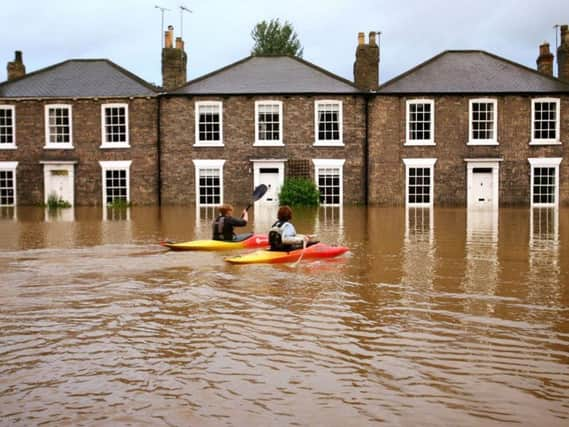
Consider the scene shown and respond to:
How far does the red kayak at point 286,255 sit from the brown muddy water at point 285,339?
0.61 ft

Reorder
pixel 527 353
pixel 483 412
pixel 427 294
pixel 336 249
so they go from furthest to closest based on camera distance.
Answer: pixel 336 249 < pixel 427 294 < pixel 527 353 < pixel 483 412

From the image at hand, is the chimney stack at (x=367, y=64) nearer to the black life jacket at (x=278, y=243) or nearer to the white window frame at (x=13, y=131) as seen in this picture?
the white window frame at (x=13, y=131)

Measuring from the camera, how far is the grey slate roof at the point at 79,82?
32.4 m

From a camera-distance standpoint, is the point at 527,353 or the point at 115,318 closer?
the point at 527,353

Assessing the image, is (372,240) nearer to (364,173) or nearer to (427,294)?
(427,294)

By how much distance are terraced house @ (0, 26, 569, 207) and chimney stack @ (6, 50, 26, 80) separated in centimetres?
320

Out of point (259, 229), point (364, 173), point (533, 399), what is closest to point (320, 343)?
point (533, 399)

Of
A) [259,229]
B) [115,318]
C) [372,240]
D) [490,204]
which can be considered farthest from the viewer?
[490,204]

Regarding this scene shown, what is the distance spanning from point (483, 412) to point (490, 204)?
2738 centimetres

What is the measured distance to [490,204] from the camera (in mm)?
31047

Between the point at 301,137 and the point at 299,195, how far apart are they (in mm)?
3041

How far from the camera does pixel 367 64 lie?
31625 millimetres

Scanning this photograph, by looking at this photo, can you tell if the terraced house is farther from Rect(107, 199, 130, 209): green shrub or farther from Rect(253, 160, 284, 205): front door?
Rect(107, 199, 130, 209): green shrub

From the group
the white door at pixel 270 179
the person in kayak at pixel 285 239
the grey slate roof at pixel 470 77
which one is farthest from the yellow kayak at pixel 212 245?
the grey slate roof at pixel 470 77
